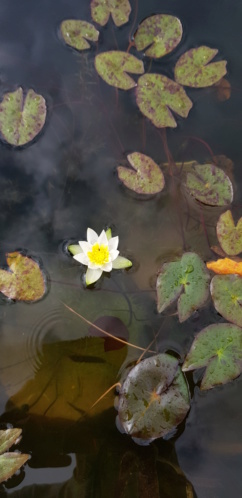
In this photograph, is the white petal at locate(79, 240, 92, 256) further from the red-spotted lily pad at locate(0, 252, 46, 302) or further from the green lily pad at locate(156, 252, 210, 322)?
the green lily pad at locate(156, 252, 210, 322)

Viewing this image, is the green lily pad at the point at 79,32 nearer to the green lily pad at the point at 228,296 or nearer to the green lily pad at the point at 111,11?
the green lily pad at the point at 111,11

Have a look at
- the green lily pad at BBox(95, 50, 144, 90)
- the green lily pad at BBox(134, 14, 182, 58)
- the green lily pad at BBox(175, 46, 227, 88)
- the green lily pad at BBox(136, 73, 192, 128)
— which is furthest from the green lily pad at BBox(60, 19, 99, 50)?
the green lily pad at BBox(175, 46, 227, 88)

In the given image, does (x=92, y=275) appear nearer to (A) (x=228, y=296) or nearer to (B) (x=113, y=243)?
(B) (x=113, y=243)

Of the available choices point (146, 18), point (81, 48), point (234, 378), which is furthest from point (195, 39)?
point (234, 378)

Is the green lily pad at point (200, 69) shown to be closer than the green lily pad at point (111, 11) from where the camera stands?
Yes

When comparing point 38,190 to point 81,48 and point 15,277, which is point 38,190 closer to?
point 15,277

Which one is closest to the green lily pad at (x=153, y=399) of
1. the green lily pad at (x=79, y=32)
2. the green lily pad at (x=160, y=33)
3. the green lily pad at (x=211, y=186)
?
the green lily pad at (x=211, y=186)

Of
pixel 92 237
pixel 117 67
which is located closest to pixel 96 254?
pixel 92 237
